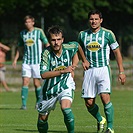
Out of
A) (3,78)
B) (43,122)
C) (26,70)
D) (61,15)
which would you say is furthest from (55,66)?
(61,15)

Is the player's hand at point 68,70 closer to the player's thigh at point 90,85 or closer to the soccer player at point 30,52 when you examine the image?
the player's thigh at point 90,85

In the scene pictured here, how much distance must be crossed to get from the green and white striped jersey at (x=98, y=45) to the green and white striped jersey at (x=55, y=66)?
1.63 metres

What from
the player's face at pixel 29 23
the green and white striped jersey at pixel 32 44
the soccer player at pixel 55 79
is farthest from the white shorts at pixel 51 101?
the green and white striped jersey at pixel 32 44

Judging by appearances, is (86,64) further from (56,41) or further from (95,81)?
(56,41)

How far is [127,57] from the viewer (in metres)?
42.6

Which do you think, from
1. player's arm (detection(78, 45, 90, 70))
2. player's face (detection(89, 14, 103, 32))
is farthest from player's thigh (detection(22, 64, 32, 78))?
player's arm (detection(78, 45, 90, 70))

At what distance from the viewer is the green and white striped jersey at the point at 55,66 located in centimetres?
1037

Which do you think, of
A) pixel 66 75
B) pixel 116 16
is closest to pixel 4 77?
pixel 66 75

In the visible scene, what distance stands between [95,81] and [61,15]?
1201 inches

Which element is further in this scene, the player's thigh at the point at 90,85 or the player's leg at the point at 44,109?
the player's thigh at the point at 90,85

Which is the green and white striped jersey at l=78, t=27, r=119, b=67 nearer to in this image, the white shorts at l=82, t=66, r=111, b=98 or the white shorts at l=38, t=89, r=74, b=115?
the white shorts at l=82, t=66, r=111, b=98

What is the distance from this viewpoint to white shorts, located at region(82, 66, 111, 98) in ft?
39.6

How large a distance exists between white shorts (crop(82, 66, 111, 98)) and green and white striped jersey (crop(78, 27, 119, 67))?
11 cm

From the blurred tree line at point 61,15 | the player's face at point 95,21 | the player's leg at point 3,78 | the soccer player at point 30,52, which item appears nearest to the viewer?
the player's face at point 95,21
